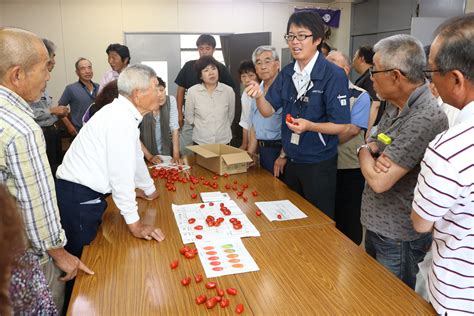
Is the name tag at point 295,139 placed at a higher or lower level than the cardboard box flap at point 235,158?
higher

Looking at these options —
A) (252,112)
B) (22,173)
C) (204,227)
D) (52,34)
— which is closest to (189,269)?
(204,227)

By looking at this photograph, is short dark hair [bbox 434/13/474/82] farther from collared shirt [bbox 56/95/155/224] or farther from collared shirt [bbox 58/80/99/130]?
collared shirt [bbox 58/80/99/130]

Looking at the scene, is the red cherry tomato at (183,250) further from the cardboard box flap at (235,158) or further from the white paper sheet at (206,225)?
the cardboard box flap at (235,158)

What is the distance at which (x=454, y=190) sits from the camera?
1018 millimetres

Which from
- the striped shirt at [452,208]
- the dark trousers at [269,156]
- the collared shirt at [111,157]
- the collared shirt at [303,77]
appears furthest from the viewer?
the dark trousers at [269,156]

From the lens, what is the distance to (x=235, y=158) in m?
2.83

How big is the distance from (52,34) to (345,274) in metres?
6.17

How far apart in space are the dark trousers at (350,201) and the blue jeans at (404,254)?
126cm

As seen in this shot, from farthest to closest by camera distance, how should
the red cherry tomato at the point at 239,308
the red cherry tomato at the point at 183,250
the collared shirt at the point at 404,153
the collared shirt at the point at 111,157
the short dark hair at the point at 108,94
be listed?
the short dark hair at the point at 108,94 → the collared shirt at the point at 111,157 → the red cherry tomato at the point at 183,250 → the collared shirt at the point at 404,153 → the red cherry tomato at the point at 239,308

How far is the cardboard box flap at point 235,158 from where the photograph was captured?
110 inches

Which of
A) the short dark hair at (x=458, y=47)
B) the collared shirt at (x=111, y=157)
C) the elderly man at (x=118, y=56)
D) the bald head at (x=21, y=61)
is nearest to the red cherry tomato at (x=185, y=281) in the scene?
the collared shirt at (x=111, y=157)

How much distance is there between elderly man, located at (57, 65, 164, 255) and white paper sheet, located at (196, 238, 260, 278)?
263mm

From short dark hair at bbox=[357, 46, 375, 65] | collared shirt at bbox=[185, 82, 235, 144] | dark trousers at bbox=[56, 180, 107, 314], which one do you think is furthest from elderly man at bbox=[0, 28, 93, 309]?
short dark hair at bbox=[357, 46, 375, 65]

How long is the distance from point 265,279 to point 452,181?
74 cm
